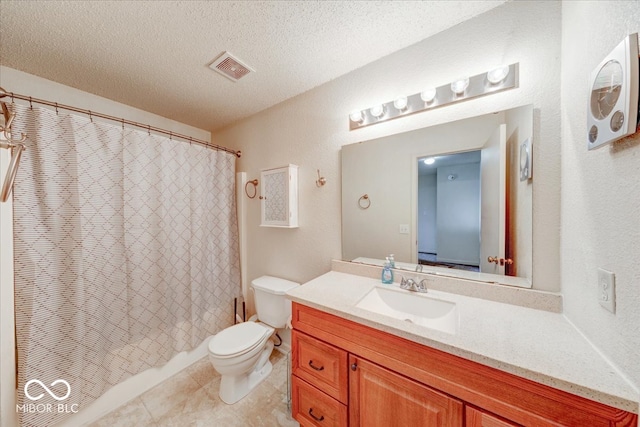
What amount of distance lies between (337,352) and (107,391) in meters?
1.62

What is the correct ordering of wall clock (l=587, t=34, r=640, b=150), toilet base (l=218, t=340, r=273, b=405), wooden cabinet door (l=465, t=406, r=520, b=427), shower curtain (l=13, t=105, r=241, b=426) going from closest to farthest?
wall clock (l=587, t=34, r=640, b=150) < wooden cabinet door (l=465, t=406, r=520, b=427) < shower curtain (l=13, t=105, r=241, b=426) < toilet base (l=218, t=340, r=273, b=405)

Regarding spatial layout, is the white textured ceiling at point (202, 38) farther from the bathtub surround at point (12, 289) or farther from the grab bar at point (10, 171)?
the grab bar at point (10, 171)

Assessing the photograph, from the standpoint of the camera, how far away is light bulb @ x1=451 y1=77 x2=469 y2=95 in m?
1.14

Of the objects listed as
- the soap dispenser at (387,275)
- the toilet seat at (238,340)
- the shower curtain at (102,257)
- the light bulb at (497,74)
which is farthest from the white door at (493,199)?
the shower curtain at (102,257)

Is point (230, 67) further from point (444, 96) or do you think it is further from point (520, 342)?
point (520, 342)

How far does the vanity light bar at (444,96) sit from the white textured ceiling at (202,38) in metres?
0.33

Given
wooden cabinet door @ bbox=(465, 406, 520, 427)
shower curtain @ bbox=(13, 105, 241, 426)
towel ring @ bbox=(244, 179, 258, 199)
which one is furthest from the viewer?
towel ring @ bbox=(244, 179, 258, 199)

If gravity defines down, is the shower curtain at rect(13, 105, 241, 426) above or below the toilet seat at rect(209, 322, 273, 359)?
above

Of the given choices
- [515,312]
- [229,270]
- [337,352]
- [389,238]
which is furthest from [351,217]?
[229,270]

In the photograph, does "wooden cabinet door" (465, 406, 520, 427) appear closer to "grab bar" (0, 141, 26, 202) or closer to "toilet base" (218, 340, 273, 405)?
"toilet base" (218, 340, 273, 405)

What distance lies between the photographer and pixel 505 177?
3.51 ft

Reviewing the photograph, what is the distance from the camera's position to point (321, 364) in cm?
106

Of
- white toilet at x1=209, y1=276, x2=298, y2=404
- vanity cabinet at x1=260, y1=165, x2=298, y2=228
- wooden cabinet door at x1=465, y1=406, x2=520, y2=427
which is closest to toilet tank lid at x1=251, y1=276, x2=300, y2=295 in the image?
white toilet at x1=209, y1=276, x2=298, y2=404

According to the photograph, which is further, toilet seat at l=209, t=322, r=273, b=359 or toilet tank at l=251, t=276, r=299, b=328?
toilet tank at l=251, t=276, r=299, b=328
